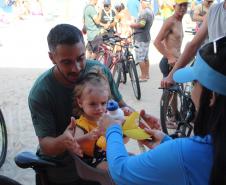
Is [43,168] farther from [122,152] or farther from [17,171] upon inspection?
[17,171]

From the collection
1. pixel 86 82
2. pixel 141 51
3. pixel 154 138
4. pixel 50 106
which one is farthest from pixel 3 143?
pixel 141 51

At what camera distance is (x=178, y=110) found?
195 inches

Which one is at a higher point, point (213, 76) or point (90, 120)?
point (213, 76)

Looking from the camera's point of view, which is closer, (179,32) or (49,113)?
(49,113)

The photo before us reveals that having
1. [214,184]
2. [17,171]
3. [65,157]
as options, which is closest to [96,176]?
[65,157]

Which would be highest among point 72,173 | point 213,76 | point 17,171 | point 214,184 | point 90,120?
point 213,76

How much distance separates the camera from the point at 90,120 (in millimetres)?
2207

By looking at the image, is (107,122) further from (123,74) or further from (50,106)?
(123,74)

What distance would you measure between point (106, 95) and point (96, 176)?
0.45 m

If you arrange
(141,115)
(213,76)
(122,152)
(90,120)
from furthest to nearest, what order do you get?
1. (90,120)
2. (141,115)
3. (122,152)
4. (213,76)

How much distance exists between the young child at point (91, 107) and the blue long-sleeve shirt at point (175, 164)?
63 centimetres

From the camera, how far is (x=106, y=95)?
2.22m

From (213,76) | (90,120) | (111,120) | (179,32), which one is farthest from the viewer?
(179,32)

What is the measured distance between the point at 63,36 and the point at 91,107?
0.41 metres
